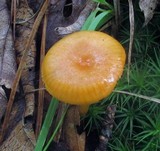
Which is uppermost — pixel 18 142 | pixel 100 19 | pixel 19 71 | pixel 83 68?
pixel 100 19

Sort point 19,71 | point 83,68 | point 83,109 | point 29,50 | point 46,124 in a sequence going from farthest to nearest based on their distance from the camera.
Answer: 1. point 29,50
2. point 19,71
3. point 83,109
4. point 46,124
5. point 83,68

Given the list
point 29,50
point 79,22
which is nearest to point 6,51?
point 29,50

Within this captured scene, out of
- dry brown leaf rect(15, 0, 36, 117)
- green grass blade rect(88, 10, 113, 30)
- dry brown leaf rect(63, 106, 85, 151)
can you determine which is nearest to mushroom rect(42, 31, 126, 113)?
green grass blade rect(88, 10, 113, 30)

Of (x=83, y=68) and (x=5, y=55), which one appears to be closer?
(x=83, y=68)

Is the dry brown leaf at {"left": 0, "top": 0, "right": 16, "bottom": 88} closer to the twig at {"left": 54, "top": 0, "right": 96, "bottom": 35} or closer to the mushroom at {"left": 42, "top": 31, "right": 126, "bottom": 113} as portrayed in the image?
the twig at {"left": 54, "top": 0, "right": 96, "bottom": 35}

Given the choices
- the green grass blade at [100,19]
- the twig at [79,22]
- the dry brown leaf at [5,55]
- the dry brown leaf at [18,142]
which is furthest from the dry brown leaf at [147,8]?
the dry brown leaf at [18,142]

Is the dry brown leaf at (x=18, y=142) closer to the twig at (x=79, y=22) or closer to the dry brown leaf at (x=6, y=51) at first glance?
the dry brown leaf at (x=6, y=51)

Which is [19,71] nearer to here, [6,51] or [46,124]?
[6,51]
